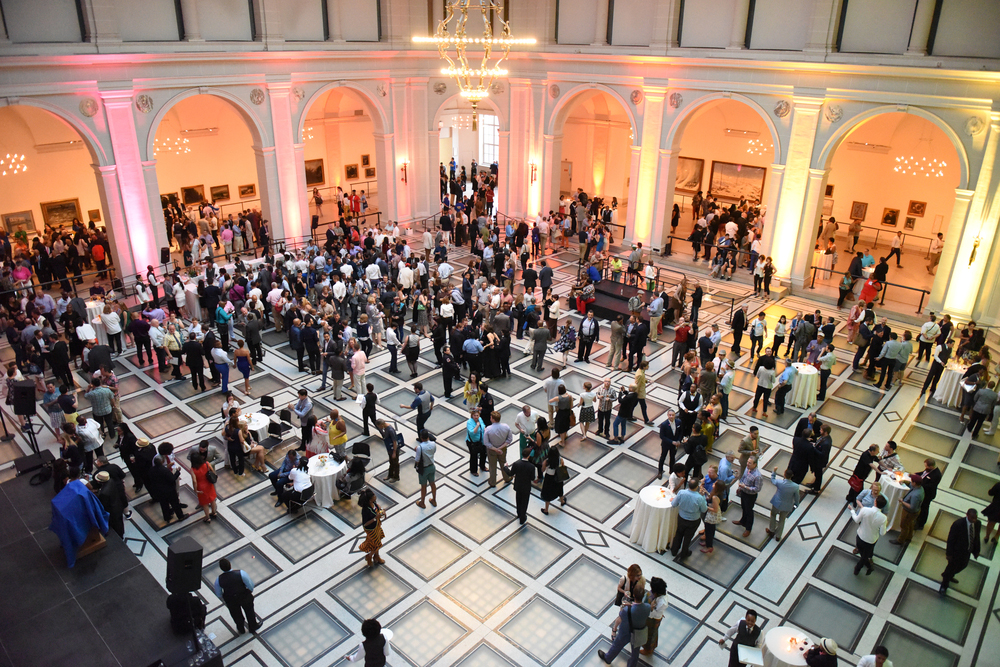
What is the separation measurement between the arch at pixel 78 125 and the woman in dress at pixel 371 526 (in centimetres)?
1301

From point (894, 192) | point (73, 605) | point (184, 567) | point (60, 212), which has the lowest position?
point (73, 605)

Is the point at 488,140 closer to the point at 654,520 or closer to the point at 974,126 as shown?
the point at 974,126

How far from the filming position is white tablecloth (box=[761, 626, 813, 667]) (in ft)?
24.8

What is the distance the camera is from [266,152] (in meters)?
20.6

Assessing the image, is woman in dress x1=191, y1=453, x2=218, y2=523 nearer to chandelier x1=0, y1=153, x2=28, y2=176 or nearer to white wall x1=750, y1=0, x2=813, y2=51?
chandelier x1=0, y1=153, x2=28, y2=176

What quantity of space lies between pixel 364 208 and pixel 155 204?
8.79 meters

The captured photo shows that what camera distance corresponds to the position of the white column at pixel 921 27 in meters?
15.6

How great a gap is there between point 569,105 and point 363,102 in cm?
700

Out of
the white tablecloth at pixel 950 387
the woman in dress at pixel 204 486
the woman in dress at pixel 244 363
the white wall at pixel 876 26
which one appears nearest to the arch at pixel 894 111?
the white wall at pixel 876 26

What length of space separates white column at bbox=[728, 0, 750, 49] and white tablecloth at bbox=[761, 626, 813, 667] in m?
15.9

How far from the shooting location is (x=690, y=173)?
27828mm

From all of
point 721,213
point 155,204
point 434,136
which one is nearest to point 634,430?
point 721,213

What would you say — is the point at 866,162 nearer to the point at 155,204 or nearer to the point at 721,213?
the point at 721,213

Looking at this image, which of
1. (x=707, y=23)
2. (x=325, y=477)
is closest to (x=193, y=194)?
(x=325, y=477)
